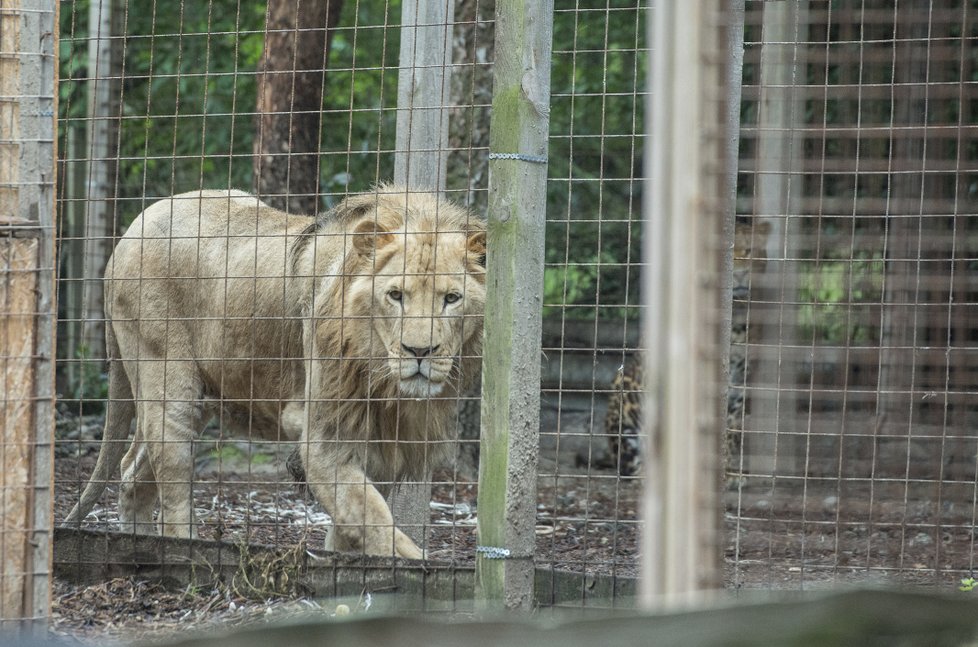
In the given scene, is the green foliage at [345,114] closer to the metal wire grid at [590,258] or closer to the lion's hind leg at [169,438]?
the metal wire grid at [590,258]

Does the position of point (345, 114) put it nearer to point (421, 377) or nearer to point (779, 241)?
point (421, 377)


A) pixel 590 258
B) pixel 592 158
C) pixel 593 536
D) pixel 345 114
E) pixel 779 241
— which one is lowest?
pixel 593 536

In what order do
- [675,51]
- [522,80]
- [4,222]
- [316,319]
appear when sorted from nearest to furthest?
[675,51] → [4,222] → [522,80] → [316,319]

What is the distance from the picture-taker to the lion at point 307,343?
18.7 feet

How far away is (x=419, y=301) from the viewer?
5.75 m

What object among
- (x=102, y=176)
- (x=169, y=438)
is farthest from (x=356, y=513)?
(x=102, y=176)

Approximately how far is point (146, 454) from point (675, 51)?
17.4 feet

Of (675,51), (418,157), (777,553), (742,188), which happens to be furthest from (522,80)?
(742,188)

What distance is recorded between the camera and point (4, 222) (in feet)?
12.9

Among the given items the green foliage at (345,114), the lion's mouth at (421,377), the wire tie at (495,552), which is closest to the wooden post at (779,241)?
the wire tie at (495,552)

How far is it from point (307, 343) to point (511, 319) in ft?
5.83

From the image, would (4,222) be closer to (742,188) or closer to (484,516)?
(484,516)

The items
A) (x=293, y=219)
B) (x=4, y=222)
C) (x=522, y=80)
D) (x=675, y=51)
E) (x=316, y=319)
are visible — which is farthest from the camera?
(x=293, y=219)

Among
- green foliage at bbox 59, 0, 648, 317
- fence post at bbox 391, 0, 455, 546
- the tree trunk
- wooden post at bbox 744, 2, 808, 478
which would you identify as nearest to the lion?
fence post at bbox 391, 0, 455, 546
